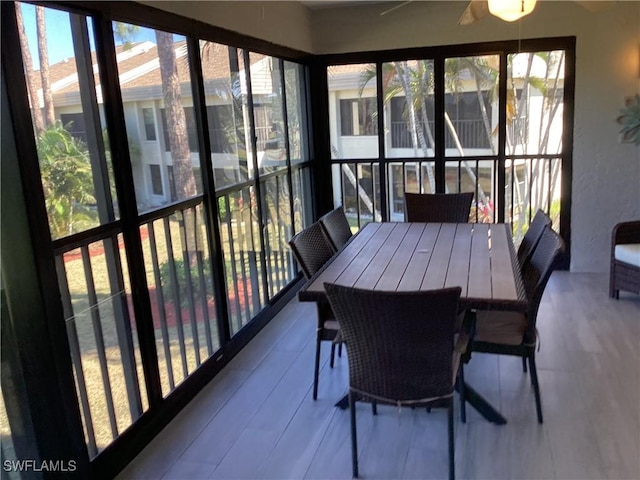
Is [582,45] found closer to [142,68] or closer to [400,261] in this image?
[400,261]

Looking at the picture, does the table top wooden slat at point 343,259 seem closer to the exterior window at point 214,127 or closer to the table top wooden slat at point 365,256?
the table top wooden slat at point 365,256

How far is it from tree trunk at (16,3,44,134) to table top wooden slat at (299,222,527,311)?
119 cm

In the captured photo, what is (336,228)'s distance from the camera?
130 inches

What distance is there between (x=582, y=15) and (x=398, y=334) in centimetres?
350

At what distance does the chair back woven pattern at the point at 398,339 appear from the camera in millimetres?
1811

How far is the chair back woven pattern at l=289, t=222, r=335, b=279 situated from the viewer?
265cm

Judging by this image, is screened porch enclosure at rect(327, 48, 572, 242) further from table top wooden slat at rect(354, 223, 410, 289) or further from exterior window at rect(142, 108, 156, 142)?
exterior window at rect(142, 108, 156, 142)

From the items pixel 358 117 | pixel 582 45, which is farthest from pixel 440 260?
pixel 582 45

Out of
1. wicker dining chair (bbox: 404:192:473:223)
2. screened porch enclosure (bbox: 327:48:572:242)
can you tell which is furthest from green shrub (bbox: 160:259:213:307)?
screened porch enclosure (bbox: 327:48:572:242)

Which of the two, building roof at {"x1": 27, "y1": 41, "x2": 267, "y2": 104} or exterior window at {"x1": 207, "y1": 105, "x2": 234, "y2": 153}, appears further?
exterior window at {"x1": 207, "y1": 105, "x2": 234, "y2": 153}

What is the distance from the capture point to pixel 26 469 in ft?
A: 6.18

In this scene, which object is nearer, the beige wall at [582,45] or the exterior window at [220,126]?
the exterior window at [220,126]

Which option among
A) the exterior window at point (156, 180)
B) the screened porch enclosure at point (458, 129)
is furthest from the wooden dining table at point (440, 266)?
the screened porch enclosure at point (458, 129)

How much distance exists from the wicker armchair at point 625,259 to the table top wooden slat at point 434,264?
1.17 metres
